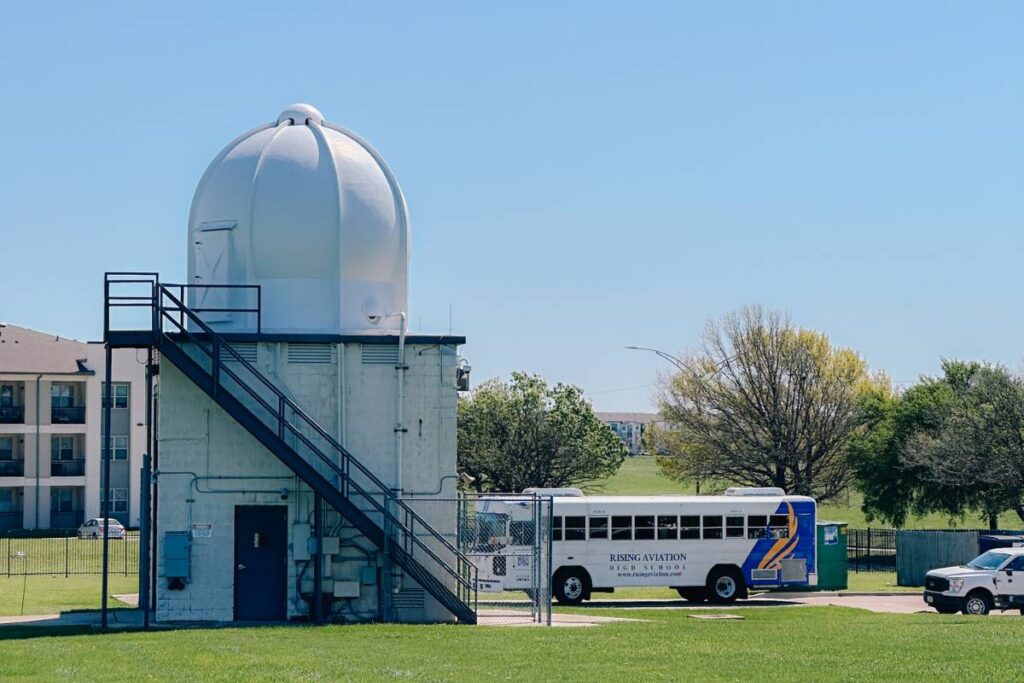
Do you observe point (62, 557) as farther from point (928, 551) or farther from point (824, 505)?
point (824, 505)

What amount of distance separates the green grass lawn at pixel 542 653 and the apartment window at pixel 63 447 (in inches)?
2176

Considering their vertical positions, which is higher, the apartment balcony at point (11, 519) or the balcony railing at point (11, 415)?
the balcony railing at point (11, 415)

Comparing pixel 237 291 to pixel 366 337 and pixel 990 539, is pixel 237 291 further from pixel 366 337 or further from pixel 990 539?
pixel 990 539

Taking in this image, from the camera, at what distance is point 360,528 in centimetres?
2891

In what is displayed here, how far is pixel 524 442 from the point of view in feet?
236

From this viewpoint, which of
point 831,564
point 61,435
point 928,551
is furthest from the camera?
point 61,435

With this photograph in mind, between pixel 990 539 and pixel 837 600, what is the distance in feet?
18.9

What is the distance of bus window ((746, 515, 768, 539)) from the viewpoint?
121 ft

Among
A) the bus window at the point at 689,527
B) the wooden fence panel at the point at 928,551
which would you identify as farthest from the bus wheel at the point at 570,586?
the wooden fence panel at the point at 928,551

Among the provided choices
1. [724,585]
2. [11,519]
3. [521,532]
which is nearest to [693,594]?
[724,585]

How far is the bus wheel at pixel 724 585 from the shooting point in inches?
1452

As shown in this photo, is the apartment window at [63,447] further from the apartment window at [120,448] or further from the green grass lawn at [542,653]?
the green grass lawn at [542,653]

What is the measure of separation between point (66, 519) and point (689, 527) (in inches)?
2012

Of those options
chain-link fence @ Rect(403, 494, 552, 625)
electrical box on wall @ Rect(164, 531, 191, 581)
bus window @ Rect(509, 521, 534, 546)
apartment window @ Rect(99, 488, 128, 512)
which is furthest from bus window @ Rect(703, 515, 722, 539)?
apartment window @ Rect(99, 488, 128, 512)
